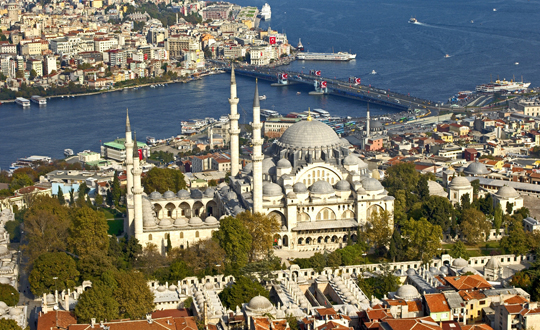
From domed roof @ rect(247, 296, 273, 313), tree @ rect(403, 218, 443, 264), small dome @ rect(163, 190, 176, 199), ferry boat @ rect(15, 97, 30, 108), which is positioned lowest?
domed roof @ rect(247, 296, 273, 313)

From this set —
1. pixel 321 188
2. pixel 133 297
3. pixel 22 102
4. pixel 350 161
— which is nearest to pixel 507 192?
pixel 350 161

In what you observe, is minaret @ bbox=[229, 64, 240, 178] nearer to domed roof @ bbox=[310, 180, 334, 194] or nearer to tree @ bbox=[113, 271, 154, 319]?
domed roof @ bbox=[310, 180, 334, 194]

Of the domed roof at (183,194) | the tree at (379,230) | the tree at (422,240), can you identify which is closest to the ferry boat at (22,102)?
the domed roof at (183,194)

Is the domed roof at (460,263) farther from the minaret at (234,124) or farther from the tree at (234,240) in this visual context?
the minaret at (234,124)

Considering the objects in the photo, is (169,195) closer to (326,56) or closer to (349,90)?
(349,90)

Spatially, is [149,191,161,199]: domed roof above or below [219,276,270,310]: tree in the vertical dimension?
above

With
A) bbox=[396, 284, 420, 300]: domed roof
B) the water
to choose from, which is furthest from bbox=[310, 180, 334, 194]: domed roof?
the water
